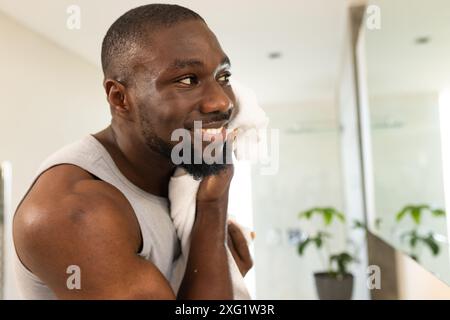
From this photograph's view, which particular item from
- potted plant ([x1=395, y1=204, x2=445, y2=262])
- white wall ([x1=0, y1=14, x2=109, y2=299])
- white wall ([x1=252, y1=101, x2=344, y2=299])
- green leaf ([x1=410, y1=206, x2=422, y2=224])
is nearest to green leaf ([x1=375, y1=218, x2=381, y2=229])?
white wall ([x1=252, y1=101, x2=344, y2=299])

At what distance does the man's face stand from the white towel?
0.15 ft

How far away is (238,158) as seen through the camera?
34 centimetres

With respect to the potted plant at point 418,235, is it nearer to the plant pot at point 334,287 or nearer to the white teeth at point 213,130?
the white teeth at point 213,130

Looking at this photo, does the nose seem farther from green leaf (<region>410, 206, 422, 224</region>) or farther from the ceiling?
green leaf (<region>410, 206, 422, 224</region>)

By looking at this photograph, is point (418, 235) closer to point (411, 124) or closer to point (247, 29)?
point (411, 124)

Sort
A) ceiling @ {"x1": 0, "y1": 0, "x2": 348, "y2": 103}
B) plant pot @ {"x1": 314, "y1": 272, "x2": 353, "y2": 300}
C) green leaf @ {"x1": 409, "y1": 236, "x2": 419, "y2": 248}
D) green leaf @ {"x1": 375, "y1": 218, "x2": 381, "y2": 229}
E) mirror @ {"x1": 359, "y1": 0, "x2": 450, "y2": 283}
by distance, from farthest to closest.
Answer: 1. plant pot @ {"x1": 314, "y1": 272, "x2": 353, "y2": 300}
2. green leaf @ {"x1": 375, "y1": 218, "x2": 381, "y2": 229}
3. green leaf @ {"x1": 409, "y1": 236, "x2": 419, "y2": 248}
4. mirror @ {"x1": 359, "y1": 0, "x2": 450, "y2": 283}
5. ceiling @ {"x1": 0, "y1": 0, "x2": 348, "y2": 103}

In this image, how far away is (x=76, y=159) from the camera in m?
0.32

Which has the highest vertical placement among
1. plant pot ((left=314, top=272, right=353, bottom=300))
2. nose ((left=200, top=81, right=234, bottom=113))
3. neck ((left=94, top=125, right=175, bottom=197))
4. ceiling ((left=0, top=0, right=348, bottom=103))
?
ceiling ((left=0, top=0, right=348, bottom=103))

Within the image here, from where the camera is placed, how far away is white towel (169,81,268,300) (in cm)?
33

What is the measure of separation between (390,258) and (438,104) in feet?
2.18

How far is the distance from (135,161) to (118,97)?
0.21 feet

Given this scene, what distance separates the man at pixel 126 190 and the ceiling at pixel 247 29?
8 centimetres

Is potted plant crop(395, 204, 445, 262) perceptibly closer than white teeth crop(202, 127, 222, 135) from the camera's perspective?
No
